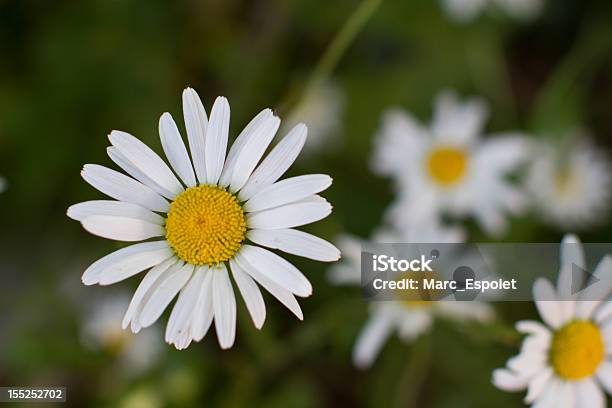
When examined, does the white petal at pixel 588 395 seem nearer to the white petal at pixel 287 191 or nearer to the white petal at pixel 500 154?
the white petal at pixel 287 191

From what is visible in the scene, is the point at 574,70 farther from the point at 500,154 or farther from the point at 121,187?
the point at 121,187

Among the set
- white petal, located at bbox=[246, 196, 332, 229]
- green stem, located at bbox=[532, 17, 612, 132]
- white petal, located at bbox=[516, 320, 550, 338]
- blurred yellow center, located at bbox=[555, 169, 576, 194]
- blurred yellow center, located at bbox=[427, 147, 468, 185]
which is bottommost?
white petal, located at bbox=[516, 320, 550, 338]

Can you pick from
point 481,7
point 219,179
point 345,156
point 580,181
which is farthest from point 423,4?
point 219,179

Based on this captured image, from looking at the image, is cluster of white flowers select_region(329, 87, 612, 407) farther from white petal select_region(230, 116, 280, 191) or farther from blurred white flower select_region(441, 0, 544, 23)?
white petal select_region(230, 116, 280, 191)

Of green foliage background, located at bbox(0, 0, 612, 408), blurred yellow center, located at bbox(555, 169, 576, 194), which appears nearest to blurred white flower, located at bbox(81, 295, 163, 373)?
green foliage background, located at bbox(0, 0, 612, 408)

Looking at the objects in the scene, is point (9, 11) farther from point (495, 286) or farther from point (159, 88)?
point (495, 286)

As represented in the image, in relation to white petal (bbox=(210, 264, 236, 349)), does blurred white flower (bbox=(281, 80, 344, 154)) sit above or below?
above

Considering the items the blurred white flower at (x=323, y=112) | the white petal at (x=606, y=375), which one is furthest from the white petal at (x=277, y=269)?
the blurred white flower at (x=323, y=112)

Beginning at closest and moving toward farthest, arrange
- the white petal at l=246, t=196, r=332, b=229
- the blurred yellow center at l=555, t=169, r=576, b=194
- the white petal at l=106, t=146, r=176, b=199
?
the white petal at l=246, t=196, r=332, b=229
the white petal at l=106, t=146, r=176, b=199
the blurred yellow center at l=555, t=169, r=576, b=194
